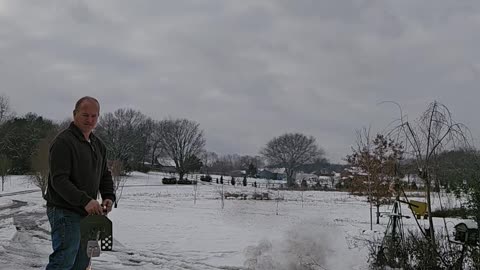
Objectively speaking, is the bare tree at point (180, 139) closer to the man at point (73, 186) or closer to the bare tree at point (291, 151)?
the bare tree at point (291, 151)

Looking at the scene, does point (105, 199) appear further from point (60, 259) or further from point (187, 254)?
point (187, 254)

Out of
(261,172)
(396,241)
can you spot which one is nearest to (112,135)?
(261,172)

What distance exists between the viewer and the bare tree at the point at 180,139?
78.6m

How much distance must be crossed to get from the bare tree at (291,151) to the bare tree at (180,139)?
666 inches

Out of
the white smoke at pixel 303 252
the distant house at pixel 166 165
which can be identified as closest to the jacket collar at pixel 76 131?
the white smoke at pixel 303 252

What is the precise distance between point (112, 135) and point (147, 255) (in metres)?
65.9

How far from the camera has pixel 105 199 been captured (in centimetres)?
343

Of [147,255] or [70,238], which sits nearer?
[70,238]

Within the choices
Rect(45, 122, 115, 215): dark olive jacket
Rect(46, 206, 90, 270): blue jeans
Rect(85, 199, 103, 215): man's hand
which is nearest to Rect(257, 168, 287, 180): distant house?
Rect(45, 122, 115, 215): dark olive jacket

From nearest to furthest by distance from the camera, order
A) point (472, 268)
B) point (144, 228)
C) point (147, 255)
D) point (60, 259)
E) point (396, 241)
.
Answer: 1. point (60, 259)
2. point (472, 268)
3. point (396, 241)
4. point (147, 255)
5. point (144, 228)

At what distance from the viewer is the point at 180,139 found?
79438 millimetres

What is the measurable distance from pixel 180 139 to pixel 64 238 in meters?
77.0

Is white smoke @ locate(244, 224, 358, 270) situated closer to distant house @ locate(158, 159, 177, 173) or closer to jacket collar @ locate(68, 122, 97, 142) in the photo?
jacket collar @ locate(68, 122, 97, 142)

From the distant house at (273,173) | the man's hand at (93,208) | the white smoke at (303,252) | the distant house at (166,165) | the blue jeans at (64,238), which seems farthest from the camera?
the distant house at (273,173)
